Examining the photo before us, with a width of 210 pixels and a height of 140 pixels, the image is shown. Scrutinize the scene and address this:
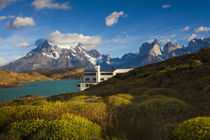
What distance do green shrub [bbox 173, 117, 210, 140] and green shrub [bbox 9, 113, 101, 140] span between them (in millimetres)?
3620

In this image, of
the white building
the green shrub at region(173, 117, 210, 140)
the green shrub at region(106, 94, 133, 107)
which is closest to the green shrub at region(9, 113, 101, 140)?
the green shrub at region(173, 117, 210, 140)

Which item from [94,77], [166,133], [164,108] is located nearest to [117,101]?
[164,108]

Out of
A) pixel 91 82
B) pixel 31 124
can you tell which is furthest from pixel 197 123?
pixel 91 82

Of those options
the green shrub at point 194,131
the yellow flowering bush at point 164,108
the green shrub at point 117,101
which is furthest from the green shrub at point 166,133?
the green shrub at point 117,101

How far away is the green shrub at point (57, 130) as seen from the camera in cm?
637

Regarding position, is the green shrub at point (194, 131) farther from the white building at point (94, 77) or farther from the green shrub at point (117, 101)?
the white building at point (94, 77)

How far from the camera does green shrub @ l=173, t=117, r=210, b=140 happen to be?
5.80m

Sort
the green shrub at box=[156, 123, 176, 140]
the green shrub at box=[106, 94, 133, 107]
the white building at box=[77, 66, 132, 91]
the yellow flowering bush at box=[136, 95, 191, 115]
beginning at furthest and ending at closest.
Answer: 1. the white building at box=[77, 66, 132, 91]
2. the green shrub at box=[106, 94, 133, 107]
3. the yellow flowering bush at box=[136, 95, 191, 115]
4. the green shrub at box=[156, 123, 176, 140]

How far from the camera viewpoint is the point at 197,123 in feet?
21.3

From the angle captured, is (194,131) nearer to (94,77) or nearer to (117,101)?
(117,101)

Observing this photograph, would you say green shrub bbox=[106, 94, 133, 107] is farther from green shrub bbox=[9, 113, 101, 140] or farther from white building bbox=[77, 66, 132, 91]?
white building bbox=[77, 66, 132, 91]

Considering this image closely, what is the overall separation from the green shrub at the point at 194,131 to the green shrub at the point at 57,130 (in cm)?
362

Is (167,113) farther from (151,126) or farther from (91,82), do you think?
(91,82)

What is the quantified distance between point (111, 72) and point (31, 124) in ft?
289
